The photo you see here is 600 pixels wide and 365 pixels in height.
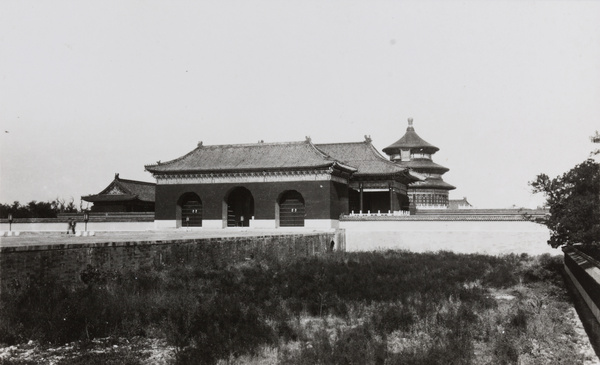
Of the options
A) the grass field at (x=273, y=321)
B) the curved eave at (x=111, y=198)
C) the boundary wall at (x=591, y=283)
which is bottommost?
the grass field at (x=273, y=321)

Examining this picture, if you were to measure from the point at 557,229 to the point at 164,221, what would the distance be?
2394 cm

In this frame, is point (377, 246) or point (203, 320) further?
point (377, 246)

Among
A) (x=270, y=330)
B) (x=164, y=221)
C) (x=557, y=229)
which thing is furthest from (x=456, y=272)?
(x=164, y=221)

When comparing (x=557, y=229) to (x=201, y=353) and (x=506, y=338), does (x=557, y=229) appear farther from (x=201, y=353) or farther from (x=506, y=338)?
(x=201, y=353)

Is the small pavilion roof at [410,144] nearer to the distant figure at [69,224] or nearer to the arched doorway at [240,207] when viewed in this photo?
the arched doorway at [240,207]

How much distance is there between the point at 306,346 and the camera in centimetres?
916

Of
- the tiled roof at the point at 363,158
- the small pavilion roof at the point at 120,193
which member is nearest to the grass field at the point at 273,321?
the tiled roof at the point at 363,158

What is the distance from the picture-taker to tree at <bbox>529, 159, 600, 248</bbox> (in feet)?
44.5

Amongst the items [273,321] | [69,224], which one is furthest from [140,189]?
[273,321]

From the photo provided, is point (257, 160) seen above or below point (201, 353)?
above

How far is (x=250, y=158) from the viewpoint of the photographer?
32750mm

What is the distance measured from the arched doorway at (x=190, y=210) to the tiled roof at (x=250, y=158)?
1.97 meters

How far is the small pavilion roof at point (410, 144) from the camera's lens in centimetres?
4456

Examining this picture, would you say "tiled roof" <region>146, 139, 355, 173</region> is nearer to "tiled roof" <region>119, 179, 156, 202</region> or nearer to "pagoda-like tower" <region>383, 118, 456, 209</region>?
"tiled roof" <region>119, 179, 156, 202</region>
